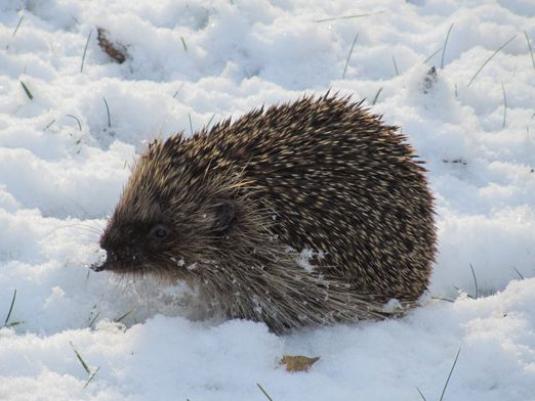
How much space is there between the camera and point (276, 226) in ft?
15.0

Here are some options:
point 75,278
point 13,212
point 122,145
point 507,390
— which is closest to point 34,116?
point 122,145

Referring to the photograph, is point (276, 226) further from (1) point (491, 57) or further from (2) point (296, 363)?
(1) point (491, 57)

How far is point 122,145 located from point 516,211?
2.67 m

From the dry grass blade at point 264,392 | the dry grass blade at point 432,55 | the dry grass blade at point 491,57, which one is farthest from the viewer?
the dry grass blade at point 432,55

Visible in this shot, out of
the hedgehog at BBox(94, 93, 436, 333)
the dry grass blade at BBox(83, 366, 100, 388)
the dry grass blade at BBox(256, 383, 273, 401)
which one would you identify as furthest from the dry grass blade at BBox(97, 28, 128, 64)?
the dry grass blade at BBox(256, 383, 273, 401)

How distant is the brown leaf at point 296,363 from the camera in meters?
4.13

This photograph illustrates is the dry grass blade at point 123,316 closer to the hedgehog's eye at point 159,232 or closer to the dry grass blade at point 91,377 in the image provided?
the hedgehog's eye at point 159,232

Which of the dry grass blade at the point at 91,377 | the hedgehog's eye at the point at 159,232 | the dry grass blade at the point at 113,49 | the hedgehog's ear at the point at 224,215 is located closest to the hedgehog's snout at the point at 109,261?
the hedgehog's eye at the point at 159,232

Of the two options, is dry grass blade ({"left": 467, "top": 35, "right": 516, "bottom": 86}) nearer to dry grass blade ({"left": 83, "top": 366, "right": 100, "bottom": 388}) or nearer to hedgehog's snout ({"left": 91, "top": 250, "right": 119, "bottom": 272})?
hedgehog's snout ({"left": 91, "top": 250, "right": 119, "bottom": 272})

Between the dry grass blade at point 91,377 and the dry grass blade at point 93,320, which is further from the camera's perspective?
the dry grass blade at point 93,320

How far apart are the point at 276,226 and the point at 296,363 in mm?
767

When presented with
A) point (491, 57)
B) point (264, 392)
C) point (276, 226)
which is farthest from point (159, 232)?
point (491, 57)

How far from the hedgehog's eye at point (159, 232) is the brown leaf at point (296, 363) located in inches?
36.6

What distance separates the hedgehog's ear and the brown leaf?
0.80 metres
